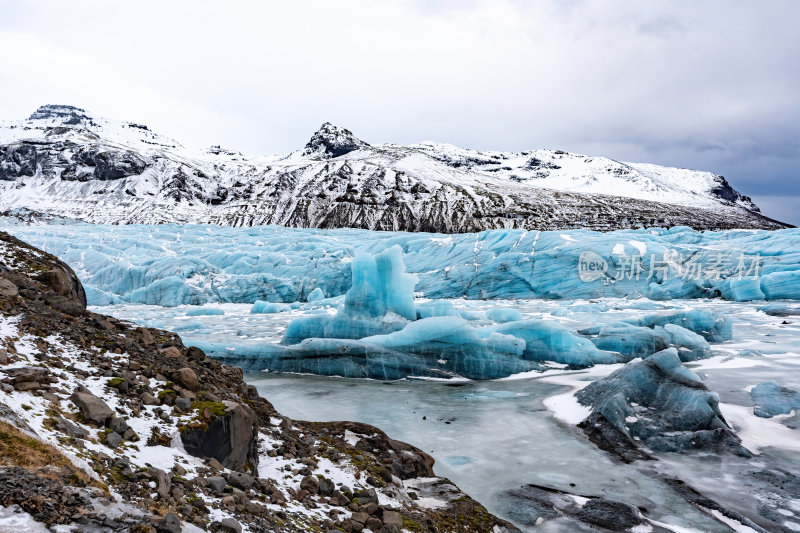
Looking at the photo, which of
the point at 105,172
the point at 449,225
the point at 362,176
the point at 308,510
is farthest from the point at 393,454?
the point at 105,172

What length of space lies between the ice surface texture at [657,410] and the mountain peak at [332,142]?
586 ft

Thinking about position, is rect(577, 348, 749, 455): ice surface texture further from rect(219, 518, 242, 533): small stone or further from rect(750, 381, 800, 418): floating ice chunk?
rect(219, 518, 242, 533): small stone

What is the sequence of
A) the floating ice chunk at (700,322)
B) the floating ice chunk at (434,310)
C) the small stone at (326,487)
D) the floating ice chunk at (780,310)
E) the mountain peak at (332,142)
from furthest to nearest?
the mountain peak at (332,142) < the floating ice chunk at (780,310) < the floating ice chunk at (434,310) < the floating ice chunk at (700,322) < the small stone at (326,487)

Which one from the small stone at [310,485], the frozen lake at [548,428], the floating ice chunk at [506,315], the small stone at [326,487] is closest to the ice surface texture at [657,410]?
the frozen lake at [548,428]

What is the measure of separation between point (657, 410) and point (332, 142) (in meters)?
185

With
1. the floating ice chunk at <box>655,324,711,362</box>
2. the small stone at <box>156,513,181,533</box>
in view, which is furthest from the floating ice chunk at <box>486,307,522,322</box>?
the small stone at <box>156,513,181,533</box>

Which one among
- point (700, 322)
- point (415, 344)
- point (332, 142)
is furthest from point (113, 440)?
point (332, 142)

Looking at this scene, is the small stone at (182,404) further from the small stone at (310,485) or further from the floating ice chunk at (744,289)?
the floating ice chunk at (744,289)

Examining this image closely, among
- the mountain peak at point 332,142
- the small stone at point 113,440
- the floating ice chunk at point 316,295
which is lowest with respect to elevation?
the floating ice chunk at point 316,295

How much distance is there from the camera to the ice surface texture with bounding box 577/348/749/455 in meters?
8.22

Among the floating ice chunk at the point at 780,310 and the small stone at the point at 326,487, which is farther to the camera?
the floating ice chunk at the point at 780,310

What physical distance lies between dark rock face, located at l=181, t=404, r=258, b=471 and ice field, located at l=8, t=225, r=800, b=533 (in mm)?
3309

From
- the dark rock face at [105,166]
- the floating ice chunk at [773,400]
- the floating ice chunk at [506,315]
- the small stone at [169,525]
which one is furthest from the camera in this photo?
the dark rock face at [105,166]

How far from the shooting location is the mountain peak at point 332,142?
603 feet
